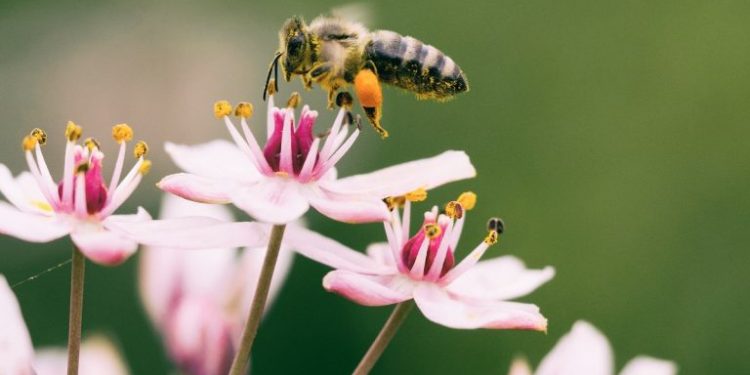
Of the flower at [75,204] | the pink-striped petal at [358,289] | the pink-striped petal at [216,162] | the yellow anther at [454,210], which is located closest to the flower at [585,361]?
the yellow anther at [454,210]

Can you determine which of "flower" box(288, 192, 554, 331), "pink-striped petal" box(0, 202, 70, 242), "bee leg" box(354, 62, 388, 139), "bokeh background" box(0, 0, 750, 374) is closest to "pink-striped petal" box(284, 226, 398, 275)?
"flower" box(288, 192, 554, 331)

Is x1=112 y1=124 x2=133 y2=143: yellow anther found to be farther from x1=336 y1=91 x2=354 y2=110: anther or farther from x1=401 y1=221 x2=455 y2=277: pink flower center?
x1=401 y1=221 x2=455 y2=277: pink flower center

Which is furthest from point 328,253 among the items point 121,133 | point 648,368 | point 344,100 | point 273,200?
point 648,368

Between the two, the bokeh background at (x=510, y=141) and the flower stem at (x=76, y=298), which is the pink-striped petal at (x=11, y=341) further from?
the bokeh background at (x=510, y=141)

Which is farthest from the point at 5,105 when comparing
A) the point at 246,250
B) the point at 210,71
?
the point at 246,250

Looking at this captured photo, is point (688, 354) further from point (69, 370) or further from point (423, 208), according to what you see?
point (69, 370)

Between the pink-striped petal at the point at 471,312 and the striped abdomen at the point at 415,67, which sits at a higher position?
the striped abdomen at the point at 415,67
